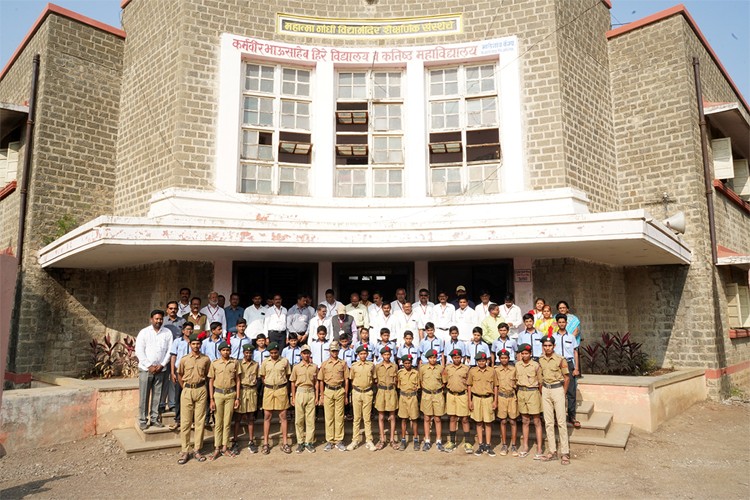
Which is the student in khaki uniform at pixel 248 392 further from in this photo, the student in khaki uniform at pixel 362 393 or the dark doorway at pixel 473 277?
the dark doorway at pixel 473 277

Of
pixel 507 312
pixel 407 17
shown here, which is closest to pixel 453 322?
pixel 507 312

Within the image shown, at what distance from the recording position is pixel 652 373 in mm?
10531

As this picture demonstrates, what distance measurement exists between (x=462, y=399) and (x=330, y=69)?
6.97 meters

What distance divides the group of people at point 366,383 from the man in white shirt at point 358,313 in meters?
0.63

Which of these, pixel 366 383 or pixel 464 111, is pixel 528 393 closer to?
pixel 366 383

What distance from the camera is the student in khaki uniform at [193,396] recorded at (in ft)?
23.3

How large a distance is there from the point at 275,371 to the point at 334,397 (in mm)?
880

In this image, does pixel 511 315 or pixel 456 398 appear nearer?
pixel 456 398

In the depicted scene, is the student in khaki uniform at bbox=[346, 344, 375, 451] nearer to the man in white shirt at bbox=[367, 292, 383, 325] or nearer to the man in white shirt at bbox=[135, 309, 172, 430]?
the man in white shirt at bbox=[367, 292, 383, 325]

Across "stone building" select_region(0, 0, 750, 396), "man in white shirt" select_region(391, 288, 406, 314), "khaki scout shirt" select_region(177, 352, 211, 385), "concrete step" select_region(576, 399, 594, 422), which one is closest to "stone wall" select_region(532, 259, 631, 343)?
"stone building" select_region(0, 0, 750, 396)

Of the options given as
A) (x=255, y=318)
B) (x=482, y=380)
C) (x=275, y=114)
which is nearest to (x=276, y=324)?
(x=255, y=318)

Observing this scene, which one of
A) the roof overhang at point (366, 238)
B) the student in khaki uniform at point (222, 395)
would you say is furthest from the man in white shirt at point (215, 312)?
the student in khaki uniform at point (222, 395)

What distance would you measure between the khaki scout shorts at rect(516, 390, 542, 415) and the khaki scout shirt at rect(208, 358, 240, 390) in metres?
3.81

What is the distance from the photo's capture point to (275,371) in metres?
7.53
